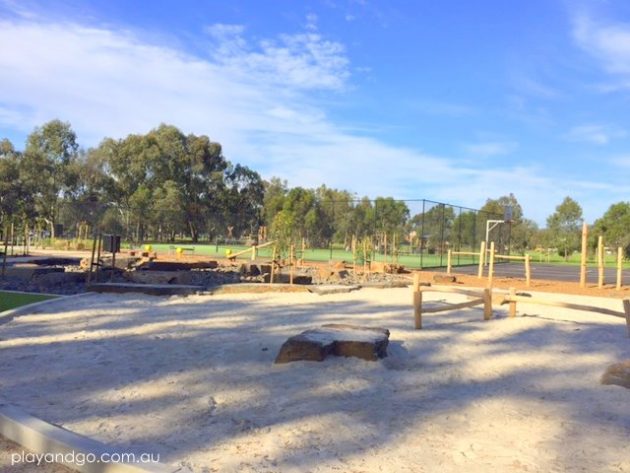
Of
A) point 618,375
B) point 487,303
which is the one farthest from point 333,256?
point 618,375

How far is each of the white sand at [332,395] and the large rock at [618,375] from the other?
0.45 ft

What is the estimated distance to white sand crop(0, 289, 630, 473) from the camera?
415 centimetres

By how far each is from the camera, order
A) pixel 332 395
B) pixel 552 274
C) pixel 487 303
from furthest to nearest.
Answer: pixel 552 274 < pixel 487 303 < pixel 332 395

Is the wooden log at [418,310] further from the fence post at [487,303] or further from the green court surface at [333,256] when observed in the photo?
the green court surface at [333,256]

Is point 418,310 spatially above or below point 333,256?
below

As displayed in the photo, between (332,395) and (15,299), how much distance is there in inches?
333

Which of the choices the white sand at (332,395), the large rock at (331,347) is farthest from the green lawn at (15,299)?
the large rock at (331,347)

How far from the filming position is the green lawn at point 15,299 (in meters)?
10.6

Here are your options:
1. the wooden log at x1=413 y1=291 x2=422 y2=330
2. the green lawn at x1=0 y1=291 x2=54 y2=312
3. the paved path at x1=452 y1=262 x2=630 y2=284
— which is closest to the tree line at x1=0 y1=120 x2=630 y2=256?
the paved path at x1=452 y1=262 x2=630 y2=284

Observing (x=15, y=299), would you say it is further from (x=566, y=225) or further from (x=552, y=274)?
(x=566, y=225)

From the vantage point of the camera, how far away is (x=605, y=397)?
5473 mm

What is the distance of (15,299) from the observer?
1153cm

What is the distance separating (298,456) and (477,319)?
6.07m

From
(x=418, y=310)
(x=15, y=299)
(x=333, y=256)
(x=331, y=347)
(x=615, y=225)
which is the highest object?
(x=615, y=225)
